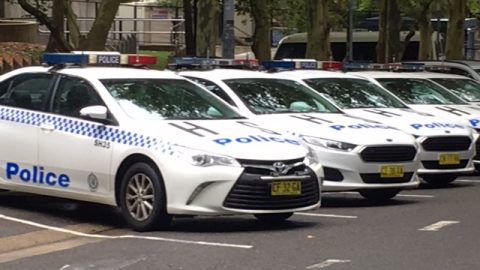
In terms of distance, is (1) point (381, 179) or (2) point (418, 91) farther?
(2) point (418, 91)

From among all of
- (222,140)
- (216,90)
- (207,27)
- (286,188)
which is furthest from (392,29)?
(222,140)

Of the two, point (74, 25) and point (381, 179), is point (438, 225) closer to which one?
point (381, 179)

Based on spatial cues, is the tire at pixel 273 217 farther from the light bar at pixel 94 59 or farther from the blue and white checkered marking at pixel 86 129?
the light bar at pixel 94 59

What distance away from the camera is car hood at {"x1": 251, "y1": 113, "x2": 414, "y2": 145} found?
1180 centimetres

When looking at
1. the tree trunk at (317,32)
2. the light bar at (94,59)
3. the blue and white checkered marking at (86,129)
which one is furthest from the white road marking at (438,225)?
Answer: the tree trunk at (317,32)

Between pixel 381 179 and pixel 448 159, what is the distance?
2235 millimetres

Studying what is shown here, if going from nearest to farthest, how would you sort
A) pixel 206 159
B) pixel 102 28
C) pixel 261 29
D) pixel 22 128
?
pixel 206 159
pixel 22 128
pixel 102 28
pixel 261 29

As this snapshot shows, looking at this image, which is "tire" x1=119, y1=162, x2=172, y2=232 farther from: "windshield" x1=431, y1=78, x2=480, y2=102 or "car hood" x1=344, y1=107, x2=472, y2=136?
"windshield" x1=431, y1=78, x2=480, y2=102

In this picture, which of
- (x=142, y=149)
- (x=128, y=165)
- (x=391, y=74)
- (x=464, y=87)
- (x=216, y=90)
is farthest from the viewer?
(x=464, y=87)

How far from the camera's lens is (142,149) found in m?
9.58

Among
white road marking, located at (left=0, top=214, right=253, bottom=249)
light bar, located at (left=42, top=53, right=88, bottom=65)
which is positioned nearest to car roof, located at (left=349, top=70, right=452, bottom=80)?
light bar, located at (left=42, top=53, right=88, bottom=65)

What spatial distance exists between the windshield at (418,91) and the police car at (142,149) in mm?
6001

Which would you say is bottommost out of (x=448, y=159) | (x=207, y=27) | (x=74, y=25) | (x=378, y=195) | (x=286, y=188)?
(x=378, y=195)

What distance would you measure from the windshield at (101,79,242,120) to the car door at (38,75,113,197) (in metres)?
0.29
